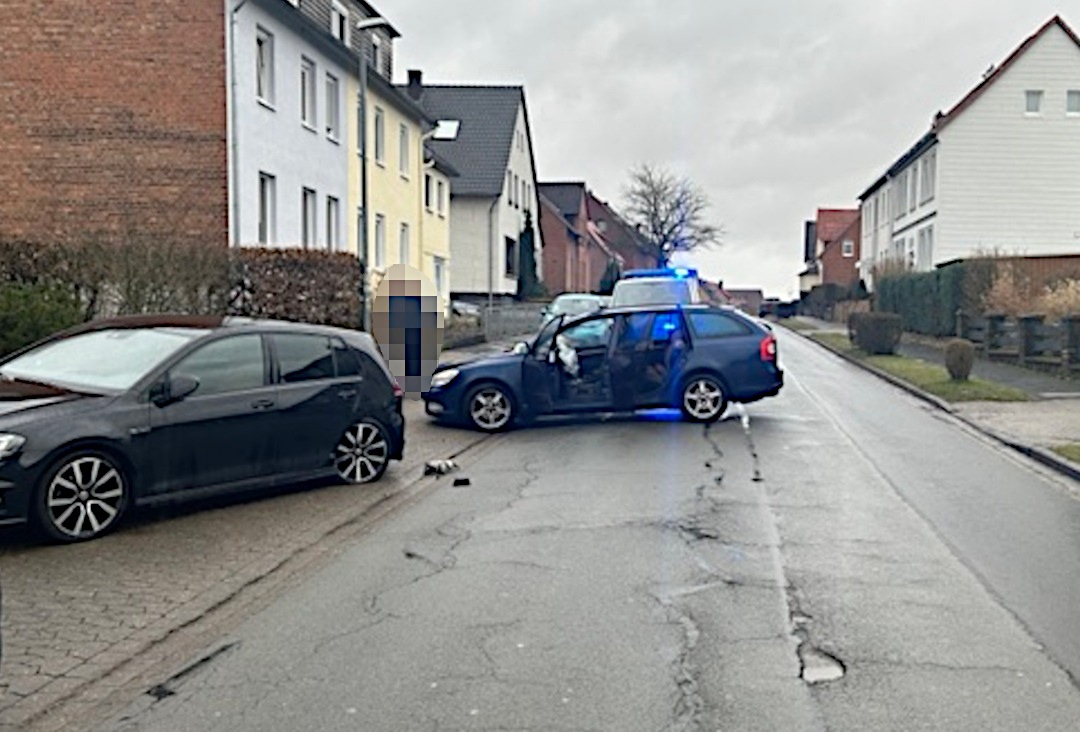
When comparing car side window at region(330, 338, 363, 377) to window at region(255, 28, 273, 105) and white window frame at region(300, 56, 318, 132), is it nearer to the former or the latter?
window at region(255, 28, 273, 105)

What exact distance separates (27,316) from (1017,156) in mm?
40974

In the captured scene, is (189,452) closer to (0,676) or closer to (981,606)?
(0,676)

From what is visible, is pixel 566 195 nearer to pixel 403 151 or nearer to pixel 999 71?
pixel 999 71

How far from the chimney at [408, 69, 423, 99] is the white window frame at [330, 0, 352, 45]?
23.3 meters

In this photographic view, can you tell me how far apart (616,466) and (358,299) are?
1047 centimetres

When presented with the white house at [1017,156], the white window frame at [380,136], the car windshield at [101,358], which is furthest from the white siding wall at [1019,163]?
the car windshield at [101,358]

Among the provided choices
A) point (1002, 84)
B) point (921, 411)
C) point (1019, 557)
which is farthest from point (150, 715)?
point (1002, 84)

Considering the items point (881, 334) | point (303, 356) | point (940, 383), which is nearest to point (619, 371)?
point (303, 356)

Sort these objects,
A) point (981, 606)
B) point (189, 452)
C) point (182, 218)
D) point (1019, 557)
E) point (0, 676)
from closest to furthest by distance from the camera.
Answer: point (0, 676) < point (981, 606) < point (1019, 557) < point (189, 452) < point (182, 218)

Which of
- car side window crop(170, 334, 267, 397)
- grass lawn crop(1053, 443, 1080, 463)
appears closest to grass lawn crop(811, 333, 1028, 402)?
grass lawn crop(1053, 443, 1080, 463)

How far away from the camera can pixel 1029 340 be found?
25.1m

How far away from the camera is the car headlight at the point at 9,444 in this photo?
756 centimetres

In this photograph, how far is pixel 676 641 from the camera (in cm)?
581

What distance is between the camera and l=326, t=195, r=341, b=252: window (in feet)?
97.4
